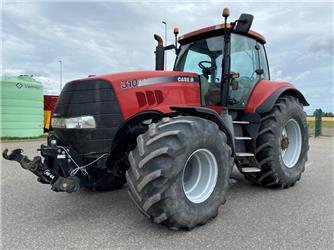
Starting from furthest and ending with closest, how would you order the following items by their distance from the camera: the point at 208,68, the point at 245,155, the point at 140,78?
the point at 208,68 → the point at 245,155 → the point at 140,78

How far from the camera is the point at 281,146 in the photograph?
4.79 meters

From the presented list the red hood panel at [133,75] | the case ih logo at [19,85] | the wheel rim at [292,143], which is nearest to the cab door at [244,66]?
the wheel rim at [292,143]

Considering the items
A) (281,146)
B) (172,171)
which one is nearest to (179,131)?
(172,171)

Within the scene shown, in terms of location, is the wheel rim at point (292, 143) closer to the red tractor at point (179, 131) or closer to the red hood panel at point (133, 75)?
the red tractor at point (179, 131)

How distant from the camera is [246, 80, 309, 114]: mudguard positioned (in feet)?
15.1

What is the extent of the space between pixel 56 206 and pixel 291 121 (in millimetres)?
3825

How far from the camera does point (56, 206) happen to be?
3.92m

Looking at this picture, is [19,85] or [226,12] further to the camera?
[19,85]

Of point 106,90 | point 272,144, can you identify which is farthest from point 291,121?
point 106,90

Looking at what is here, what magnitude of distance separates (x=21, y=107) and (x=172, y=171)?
1057 centimetres

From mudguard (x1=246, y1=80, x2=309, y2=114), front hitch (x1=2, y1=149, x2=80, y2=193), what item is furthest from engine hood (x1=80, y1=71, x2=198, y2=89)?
mudguard (x1=246, y1=80, x2=309, y2=114)

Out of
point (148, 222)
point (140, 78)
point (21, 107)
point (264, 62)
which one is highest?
point (264, 62)

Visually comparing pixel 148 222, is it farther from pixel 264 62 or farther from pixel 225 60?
pixel 264 62

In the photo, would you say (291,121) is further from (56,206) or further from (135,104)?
(56,206)
